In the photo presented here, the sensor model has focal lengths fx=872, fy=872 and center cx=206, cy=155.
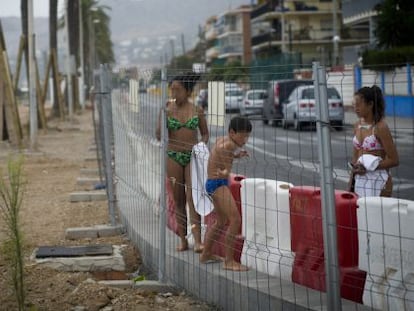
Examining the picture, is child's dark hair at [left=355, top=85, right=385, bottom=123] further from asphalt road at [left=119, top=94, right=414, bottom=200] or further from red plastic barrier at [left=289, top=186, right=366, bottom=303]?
red plastic barrier at [left=289, top=186, right=366, bottom=303]

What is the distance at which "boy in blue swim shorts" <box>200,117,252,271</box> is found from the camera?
6.27m

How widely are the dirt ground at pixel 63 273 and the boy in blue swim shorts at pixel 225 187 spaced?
1.31 ft

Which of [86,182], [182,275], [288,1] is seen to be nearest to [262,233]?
[182,275]

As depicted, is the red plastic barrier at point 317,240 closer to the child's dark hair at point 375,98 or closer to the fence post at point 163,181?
the child's dark hair at point 375,98

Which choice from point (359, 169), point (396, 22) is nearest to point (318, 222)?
point (359, 169)

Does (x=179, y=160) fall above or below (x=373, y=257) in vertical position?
above

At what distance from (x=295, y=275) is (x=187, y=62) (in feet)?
411

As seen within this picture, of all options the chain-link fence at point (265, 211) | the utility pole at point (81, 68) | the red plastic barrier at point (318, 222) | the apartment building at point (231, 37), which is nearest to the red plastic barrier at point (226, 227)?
the chain-link fence at point (265, 211)

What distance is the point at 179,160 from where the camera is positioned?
7.36 metres

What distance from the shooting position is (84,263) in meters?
A: 8.14

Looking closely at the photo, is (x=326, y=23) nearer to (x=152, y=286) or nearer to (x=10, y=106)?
(x=10, y=106)

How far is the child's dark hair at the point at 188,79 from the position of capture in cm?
705

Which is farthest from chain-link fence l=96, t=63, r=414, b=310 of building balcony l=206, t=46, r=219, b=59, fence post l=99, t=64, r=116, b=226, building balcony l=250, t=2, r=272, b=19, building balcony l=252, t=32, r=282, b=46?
building balcony l=206, t=46, r=219, b=59

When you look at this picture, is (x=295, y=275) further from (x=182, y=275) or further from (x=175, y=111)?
(x=175, y=111)
